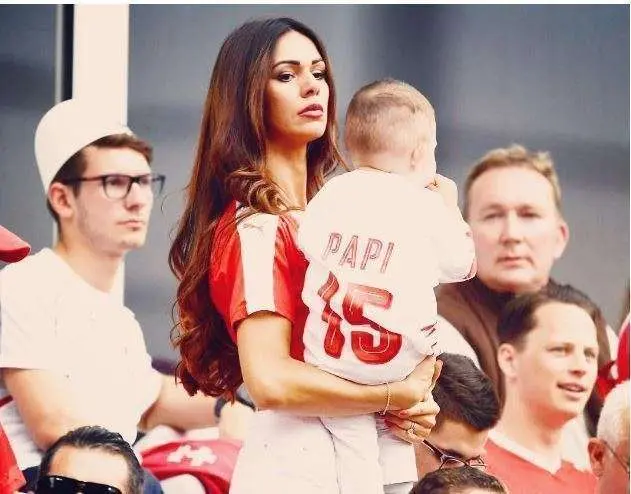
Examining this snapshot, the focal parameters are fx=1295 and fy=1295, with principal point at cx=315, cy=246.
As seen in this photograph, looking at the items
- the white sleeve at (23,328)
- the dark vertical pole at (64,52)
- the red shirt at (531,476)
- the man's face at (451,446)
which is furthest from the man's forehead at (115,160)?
the red shirt at (531,476)

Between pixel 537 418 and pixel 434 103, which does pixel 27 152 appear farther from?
pixel 537 418

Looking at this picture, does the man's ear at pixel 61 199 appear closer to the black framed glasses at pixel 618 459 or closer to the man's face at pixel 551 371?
the man's face at pixel 551 371

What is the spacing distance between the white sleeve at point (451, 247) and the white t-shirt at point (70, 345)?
3.26ft

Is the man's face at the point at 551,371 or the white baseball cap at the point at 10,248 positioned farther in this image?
the man's face at the point at 551,371

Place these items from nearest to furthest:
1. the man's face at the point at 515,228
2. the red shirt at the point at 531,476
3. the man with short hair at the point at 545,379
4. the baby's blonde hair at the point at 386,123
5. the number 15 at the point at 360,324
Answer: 1. the number 15 at the point at 360,324
2. the baby's blonde hair at the point at 386,123
3. the red shirt at the point at 531,476
4. the man with short hair at the point at 545,379
5. the man's face at the point at 515,228

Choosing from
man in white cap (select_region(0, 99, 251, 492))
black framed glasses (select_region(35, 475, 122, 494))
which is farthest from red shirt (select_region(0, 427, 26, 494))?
man in white cap (select_region(0, 99, 251, 492))

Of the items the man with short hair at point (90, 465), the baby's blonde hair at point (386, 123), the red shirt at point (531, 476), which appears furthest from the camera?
the red shirt at point (531, 476)

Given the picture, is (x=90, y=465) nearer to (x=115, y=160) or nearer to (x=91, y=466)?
(x=91, y=466)

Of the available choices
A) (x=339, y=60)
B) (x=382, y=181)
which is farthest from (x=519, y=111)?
(x=382, y=181)

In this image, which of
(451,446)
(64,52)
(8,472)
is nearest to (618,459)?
(451,446)

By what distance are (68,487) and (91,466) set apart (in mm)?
76

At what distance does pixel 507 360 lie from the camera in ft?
12.3

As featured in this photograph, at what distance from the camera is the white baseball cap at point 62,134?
3.25 m

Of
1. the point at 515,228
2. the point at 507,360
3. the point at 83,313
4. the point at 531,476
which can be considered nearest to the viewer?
the point at 83,313
